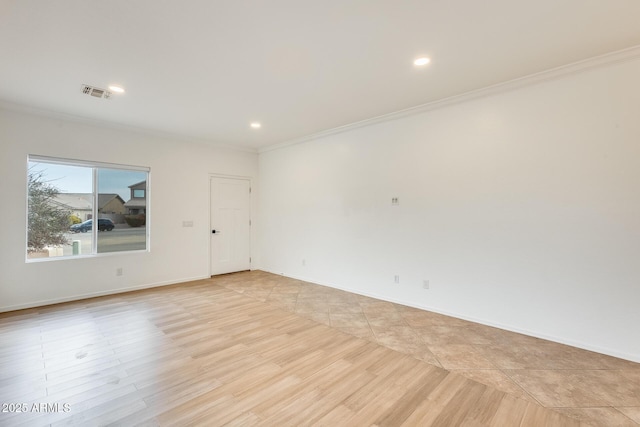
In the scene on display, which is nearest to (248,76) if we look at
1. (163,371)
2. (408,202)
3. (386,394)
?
(408,202)

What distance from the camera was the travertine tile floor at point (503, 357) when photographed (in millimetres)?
2029

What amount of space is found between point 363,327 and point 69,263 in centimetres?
443

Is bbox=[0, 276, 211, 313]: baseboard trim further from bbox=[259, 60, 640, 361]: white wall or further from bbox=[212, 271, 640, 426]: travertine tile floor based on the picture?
bbox=[259, 60, 640, 361]: white wall

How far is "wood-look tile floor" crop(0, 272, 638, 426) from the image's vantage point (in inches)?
73.9

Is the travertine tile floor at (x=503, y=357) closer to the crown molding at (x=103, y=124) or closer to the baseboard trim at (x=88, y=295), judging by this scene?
the baseboard trim at (x=88, y=295)

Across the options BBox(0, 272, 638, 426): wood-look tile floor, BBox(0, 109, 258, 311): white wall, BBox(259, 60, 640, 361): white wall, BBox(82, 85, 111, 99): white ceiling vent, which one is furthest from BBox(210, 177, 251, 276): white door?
BBox(82, 85, 111, 99): white ceiling vent

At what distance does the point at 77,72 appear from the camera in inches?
114

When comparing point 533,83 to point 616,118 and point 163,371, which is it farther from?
point 163,371

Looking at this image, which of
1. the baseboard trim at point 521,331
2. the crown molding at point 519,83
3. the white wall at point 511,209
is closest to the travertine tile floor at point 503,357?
the baseboard trim at point 521,331

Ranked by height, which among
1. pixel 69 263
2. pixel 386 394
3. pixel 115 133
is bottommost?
pixel 386 394

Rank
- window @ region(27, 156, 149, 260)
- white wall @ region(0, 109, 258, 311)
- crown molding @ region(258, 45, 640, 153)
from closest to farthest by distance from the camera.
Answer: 1. crown molding @ region(258, 45, 640, 153)
2. white wall @ region(0, 109, 258, 311)
3. window @ region(27, 156, 149, 260)

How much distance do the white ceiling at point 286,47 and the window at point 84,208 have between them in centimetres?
100

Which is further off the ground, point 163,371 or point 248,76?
point 248,76

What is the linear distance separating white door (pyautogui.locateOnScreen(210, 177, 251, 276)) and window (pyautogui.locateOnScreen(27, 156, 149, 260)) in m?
1.27
